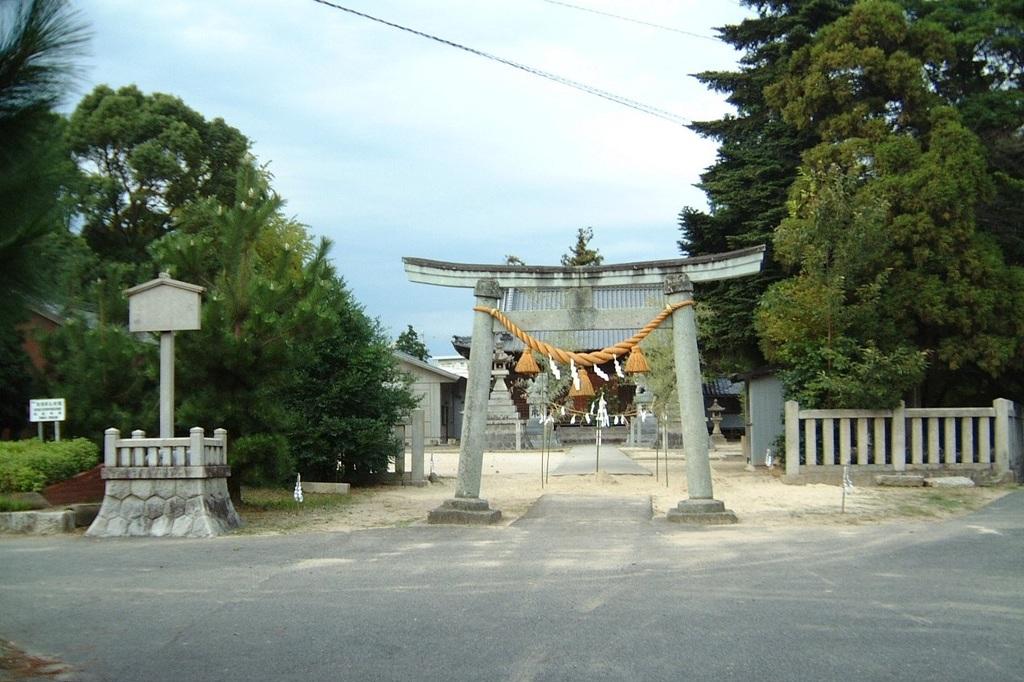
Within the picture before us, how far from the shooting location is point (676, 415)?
1426 inches

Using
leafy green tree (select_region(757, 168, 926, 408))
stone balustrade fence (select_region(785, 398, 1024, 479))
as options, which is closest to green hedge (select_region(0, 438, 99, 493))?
stone balustrade fence (select_region(785, 398, 1024, 479))

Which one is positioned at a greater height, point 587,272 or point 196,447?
point 587,272

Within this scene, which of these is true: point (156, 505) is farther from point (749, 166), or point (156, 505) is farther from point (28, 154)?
point (749, 166)

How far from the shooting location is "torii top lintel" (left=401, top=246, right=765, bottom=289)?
1305 cm

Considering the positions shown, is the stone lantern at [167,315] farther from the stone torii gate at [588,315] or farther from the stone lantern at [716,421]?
the stone lantern at [716,421]

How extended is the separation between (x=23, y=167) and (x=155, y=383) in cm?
1101

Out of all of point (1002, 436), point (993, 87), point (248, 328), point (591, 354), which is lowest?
point (1002, 436)

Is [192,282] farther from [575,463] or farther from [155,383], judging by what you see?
[575,463]

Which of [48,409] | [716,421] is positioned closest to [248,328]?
[48,409]

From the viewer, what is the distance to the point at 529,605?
23.7 ft

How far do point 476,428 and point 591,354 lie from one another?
1919mm

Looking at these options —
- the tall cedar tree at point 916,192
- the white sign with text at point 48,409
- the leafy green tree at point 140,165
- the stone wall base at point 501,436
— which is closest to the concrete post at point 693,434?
the tall cedar tree at point 916,192

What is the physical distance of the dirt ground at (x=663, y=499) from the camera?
42.4 ft

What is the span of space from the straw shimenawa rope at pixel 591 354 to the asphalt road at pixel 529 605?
264 centimetres
